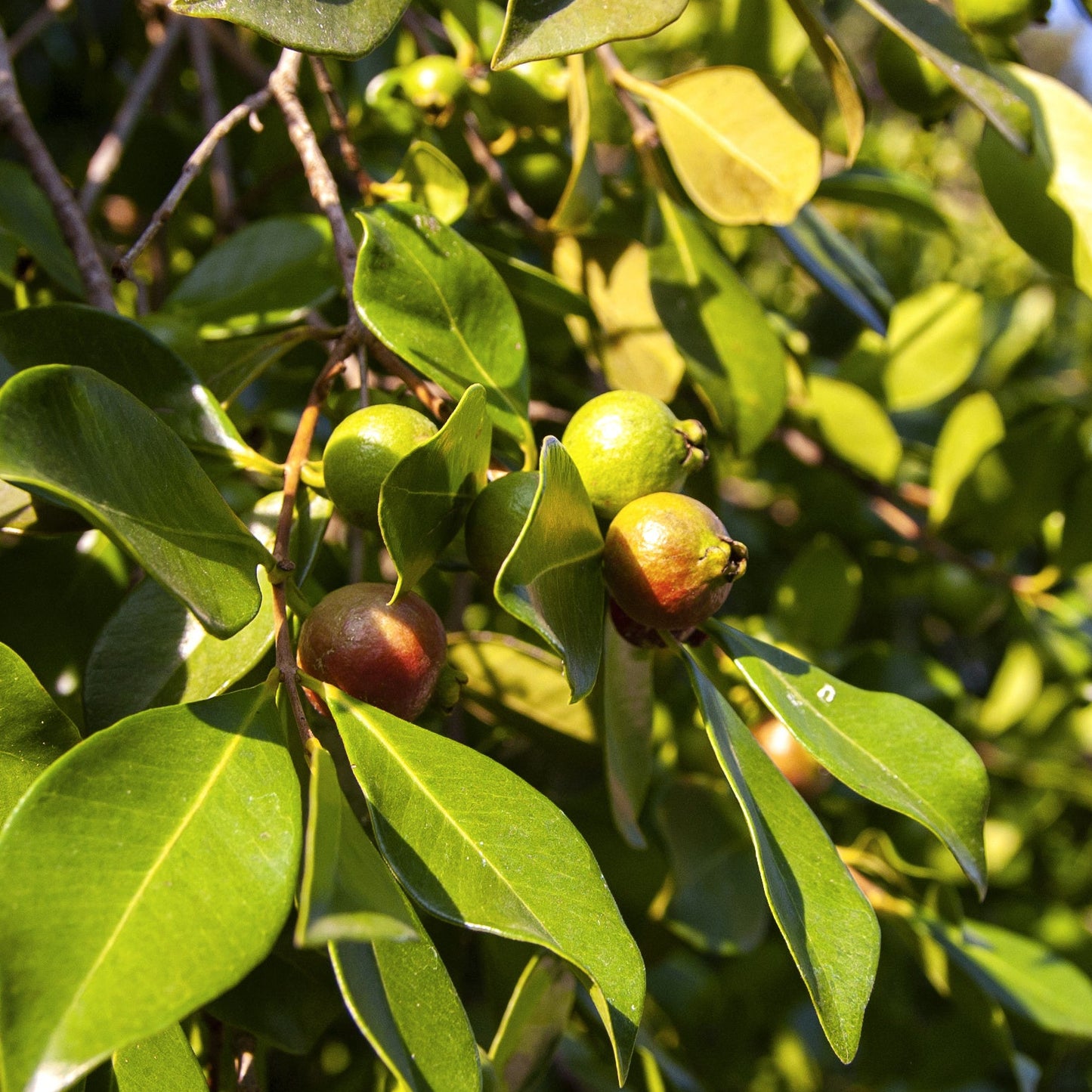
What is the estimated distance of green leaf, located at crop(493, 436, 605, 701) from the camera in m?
0.67

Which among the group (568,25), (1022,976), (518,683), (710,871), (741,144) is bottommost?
(1022,976)

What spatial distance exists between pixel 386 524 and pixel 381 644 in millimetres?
124

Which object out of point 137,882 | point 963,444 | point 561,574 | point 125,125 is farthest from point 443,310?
point 963,444

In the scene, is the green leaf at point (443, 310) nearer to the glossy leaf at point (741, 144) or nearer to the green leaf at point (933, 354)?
the glossy leaf at point (741, 144)

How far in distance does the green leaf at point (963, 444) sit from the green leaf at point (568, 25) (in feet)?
3.57

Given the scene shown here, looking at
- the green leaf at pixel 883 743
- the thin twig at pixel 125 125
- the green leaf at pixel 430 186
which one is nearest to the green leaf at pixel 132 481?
the green leaf at pixel 883 743

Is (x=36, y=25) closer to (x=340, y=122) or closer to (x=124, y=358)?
(x=340, y=122)

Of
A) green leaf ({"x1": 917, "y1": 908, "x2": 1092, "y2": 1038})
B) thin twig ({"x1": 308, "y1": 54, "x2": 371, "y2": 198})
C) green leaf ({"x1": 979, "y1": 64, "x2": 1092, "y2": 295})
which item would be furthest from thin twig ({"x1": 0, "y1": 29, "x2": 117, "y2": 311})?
green leaf ({"x1": 917, "y1": 908, "x2": 1092, "y2": 1038})

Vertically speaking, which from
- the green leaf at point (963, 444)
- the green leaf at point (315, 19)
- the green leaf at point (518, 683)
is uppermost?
the green leaf at point (315, 19)

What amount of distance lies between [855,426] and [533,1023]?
3.55ft

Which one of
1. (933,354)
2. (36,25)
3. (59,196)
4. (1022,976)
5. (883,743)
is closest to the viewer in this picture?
(883,743)

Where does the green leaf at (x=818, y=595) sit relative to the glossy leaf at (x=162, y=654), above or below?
below

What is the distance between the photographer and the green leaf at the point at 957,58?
1.07 m

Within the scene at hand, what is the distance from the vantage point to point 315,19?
2.53ft
